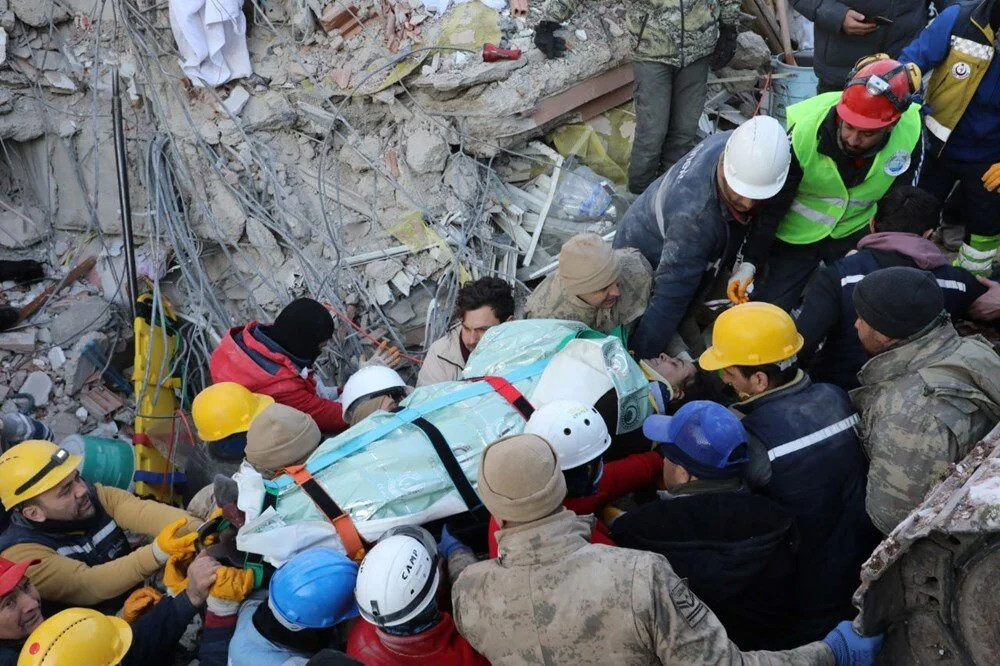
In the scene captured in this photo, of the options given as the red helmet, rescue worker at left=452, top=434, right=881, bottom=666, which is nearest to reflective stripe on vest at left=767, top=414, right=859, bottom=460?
rescue worker at left=452, top=434, right=881, bottom=666

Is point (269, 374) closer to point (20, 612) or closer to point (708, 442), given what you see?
point (20, 612)

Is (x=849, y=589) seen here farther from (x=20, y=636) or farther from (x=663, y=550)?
(x=20, y=636)

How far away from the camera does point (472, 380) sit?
3369mm

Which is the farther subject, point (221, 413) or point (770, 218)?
point (770, 218)

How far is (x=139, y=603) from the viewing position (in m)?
3.49

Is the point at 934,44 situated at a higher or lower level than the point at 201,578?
higher

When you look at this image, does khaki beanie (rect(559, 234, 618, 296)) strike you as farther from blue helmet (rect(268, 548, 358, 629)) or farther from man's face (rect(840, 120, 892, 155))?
blue helmet (rect(268, 548, 358, 629))

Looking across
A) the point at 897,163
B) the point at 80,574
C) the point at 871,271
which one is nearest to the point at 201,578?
the point at 80,574

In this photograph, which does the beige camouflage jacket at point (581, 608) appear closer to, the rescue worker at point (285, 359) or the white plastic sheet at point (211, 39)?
the rescue worker at point (285, 359)

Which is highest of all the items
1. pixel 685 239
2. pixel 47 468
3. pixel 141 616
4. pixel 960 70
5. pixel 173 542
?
pixel 960 70

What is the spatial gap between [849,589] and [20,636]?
3058 mm

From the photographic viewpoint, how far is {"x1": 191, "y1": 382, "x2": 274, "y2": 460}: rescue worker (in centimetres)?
377

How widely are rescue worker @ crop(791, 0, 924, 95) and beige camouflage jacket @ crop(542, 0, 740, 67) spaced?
1.74 ft

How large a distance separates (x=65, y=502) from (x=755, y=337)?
Answer: 2.92 metres
